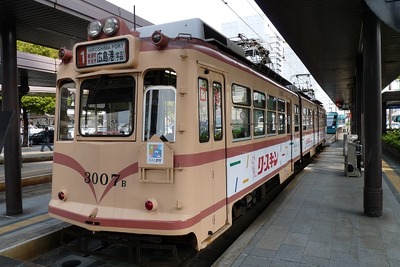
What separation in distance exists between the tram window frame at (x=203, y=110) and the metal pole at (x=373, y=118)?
3179 millimetres

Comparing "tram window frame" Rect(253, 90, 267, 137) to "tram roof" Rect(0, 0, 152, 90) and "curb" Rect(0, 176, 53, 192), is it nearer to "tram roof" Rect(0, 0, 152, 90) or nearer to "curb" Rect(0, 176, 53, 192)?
"tram roof" Rect(0, 0, 152, 90)

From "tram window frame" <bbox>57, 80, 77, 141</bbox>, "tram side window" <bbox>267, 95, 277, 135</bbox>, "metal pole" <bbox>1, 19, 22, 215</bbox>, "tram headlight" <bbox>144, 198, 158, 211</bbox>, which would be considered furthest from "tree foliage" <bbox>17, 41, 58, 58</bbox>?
"tram headlight" <bbox>144, 198, 158, 211</bbox>

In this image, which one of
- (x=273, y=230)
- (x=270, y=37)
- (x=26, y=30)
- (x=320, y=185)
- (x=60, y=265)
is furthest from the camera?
(x=270, y=37)

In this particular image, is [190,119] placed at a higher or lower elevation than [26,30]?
lower

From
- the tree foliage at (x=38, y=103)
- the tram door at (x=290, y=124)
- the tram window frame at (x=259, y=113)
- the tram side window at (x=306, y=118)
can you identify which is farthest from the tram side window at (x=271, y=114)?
the tree foliage at (x=38, y=103)

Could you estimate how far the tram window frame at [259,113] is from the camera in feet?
19.7

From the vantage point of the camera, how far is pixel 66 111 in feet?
15.4

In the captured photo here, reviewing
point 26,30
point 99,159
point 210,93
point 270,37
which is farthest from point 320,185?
point 270,37

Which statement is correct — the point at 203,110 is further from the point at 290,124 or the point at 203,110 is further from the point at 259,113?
A: the point at 290,124

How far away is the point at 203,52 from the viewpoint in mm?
4215

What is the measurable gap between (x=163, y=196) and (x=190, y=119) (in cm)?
88

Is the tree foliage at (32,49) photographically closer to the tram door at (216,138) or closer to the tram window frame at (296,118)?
the tram window frame at (296,118)

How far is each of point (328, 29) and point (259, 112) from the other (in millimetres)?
3772

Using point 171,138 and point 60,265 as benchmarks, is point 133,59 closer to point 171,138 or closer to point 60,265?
point 171,138
